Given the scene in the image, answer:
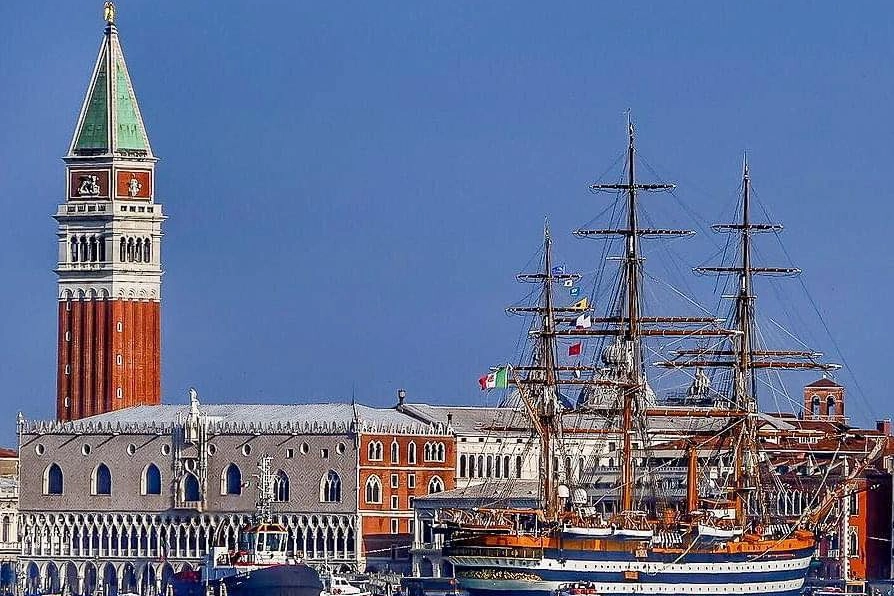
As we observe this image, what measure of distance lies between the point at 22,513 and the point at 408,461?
24.6 meters

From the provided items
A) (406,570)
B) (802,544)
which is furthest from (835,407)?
(802,544)

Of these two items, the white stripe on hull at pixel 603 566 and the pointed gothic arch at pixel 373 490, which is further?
the pointed gothic arch at pixel 373 490

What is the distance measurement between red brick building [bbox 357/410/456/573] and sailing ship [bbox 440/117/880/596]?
17120 millimetres

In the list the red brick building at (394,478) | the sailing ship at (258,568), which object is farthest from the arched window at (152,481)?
the red brick building at (394,478)

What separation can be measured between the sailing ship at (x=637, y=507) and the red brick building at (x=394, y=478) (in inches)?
674

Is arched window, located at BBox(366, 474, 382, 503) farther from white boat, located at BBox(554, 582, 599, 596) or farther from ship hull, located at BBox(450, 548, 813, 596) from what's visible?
white boat, located at BBox(554, 582, 599, 596)

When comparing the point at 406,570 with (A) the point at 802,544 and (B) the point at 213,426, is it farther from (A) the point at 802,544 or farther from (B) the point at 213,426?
(A) the point at 802,544

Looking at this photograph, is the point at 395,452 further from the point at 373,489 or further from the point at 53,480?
the point at 53,480

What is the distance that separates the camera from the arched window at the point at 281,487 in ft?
616

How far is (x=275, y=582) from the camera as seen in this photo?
536 feet

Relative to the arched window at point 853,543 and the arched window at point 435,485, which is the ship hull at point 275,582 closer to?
the arched window at point 435,485

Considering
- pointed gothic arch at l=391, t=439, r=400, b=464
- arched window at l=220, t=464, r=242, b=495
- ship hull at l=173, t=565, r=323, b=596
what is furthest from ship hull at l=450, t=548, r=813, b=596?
arched window at l=220, t=464, r=242, b=495

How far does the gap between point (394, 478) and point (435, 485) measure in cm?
342

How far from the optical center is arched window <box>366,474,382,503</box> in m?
188
